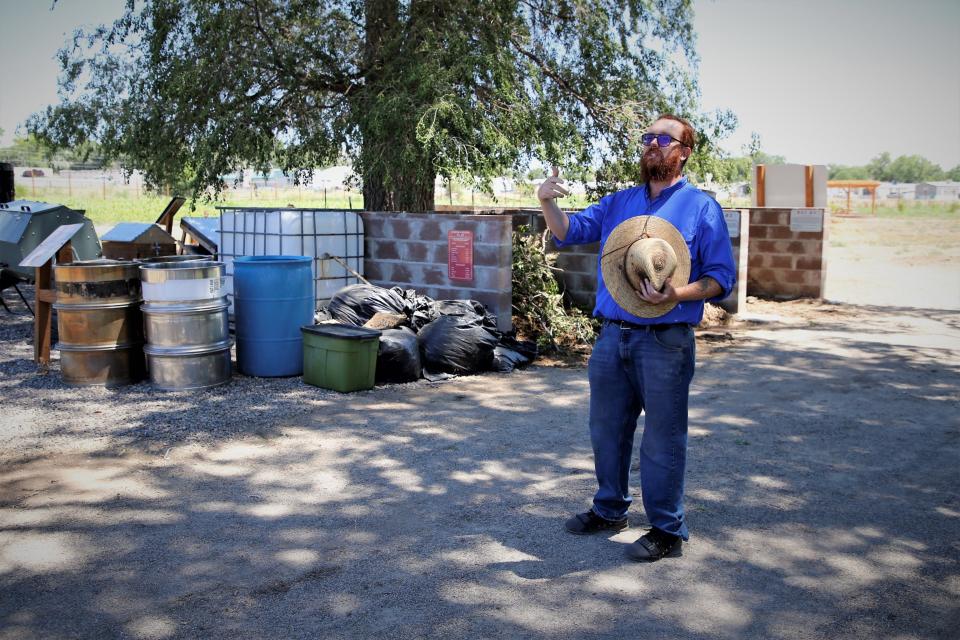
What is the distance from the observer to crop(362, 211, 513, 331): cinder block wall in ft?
30.9

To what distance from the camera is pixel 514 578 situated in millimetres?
3951

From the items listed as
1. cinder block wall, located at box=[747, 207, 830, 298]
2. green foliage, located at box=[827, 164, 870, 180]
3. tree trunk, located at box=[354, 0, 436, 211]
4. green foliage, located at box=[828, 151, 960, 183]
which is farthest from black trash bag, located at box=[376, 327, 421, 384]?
green foliage, located at box=[827, 164, 870, 180]

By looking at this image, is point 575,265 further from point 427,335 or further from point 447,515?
point 447,515

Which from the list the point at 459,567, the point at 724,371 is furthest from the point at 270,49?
the point at 459,567

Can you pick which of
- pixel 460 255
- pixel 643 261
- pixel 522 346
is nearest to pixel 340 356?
pixel 522 346

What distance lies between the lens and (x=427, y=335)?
330 inches

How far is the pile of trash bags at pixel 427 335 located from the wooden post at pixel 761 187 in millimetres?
8260

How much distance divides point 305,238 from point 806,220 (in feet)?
27.7

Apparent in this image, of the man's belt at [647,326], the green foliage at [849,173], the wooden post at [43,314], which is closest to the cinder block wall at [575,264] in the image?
the wooden post at [43,314]

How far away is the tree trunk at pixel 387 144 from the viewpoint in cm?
1010

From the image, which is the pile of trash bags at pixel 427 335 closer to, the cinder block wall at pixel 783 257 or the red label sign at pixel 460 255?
the red label sign at pixel 460 255

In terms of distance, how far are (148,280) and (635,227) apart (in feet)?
15.7

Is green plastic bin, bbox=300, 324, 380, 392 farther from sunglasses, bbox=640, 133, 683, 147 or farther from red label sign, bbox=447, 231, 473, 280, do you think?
sunglasses, bbox=640, 133, 683, 147

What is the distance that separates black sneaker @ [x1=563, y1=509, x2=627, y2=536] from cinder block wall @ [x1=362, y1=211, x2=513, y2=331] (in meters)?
5.04
